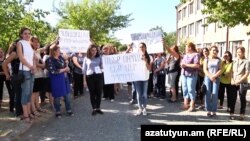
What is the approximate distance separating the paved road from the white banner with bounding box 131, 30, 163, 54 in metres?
1.68

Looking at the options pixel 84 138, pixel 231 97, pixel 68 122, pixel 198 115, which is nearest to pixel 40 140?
pixel 84 138

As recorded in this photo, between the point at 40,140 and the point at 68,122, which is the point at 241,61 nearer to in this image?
the point at 68,122

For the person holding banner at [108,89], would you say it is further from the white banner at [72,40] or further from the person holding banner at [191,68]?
the person holding banner at [191,68]

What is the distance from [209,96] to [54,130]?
4.02 metres

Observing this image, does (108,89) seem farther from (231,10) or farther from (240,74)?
(231,10)

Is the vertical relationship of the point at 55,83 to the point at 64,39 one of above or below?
below

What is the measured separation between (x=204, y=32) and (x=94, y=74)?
146ft

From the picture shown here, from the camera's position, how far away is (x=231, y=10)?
566 inches

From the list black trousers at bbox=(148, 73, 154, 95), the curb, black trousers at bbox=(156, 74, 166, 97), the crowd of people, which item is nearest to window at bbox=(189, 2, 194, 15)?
black trousers at bbox=(148, 73, 154, 95)

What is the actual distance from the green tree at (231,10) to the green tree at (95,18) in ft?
74.5

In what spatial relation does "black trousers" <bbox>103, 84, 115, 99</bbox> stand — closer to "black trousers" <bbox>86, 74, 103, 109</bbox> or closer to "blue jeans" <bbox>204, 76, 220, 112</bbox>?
"black trousers" <bbox>86, 74, 103, 109</bbox>

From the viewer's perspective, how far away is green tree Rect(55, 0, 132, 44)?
37469 millimetres

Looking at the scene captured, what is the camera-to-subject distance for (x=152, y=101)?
13156 mm

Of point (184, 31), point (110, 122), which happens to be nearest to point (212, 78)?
point (110, 122)
